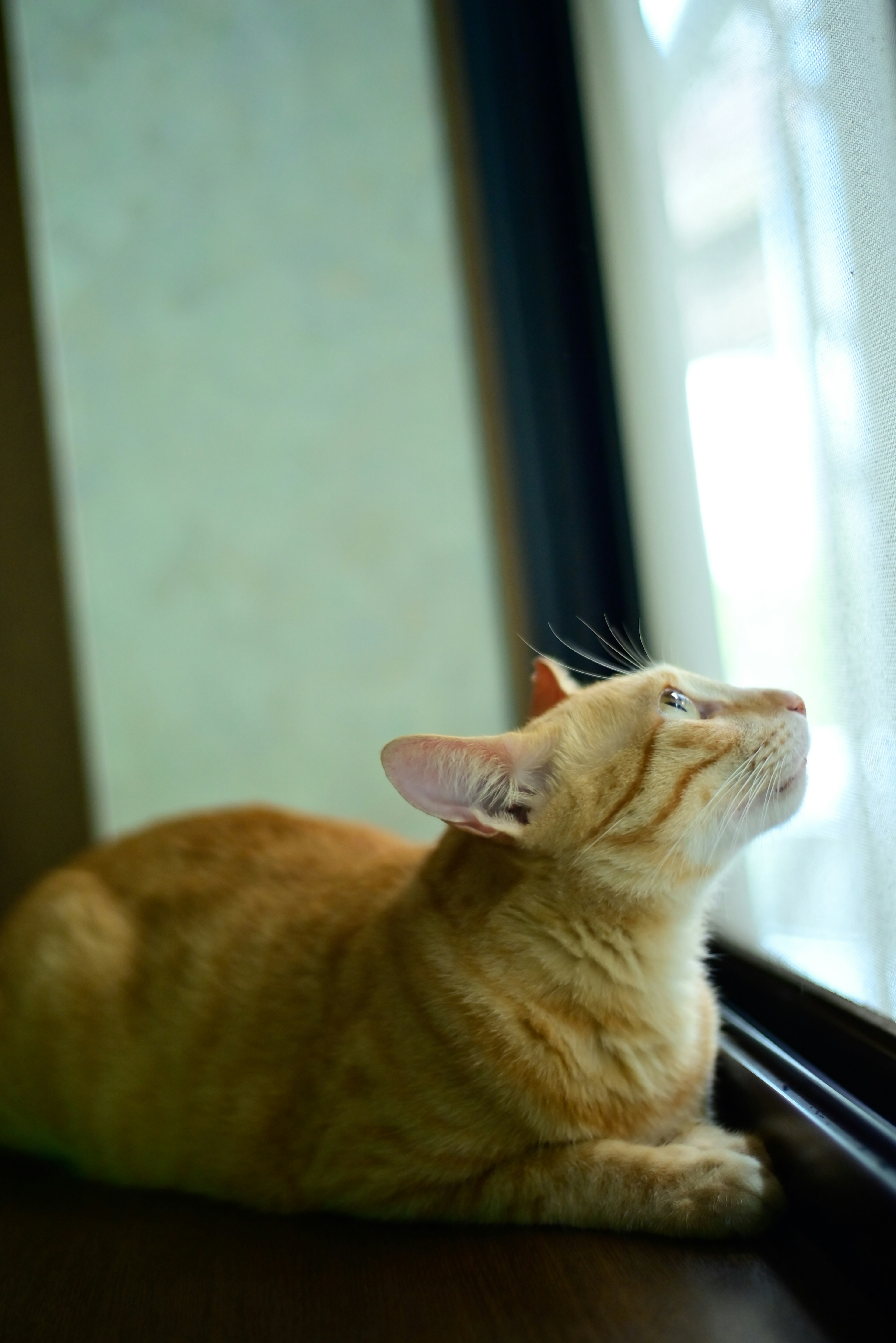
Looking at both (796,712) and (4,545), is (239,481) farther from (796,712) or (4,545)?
(796,712)

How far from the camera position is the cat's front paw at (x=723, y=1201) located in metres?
0.82

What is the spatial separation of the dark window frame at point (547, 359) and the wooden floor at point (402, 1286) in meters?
0.25

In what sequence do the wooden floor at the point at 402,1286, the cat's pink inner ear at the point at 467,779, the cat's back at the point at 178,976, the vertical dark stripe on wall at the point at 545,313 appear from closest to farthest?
the wooden floor at the point at 402,1286
the cat's pink inner ear at the point at 467,779
the cat's back at the point at 178,976
the vertical dark stripe on wall at the point at 545,313

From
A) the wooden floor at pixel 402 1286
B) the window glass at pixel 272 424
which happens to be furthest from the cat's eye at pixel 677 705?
the window glass at pixel 272 424

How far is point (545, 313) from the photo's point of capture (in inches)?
69.4

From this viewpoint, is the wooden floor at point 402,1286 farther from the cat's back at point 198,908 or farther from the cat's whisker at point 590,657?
the cat's whisker at point 590,657

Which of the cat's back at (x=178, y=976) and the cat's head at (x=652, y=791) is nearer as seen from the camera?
the cat's head at (x=652, y=791)

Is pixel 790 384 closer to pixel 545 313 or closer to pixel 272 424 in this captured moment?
pixel 545 313

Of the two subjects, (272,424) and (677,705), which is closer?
(677,705)

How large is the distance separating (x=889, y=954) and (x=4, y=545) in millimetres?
2026

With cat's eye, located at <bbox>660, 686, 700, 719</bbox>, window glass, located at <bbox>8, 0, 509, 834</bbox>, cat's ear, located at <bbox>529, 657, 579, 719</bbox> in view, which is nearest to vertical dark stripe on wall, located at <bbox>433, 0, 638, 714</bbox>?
window glass, located at <bbox>8, 0, 509, 834</bbox>

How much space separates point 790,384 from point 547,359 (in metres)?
0.91

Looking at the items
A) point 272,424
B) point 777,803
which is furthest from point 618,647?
point 272,424

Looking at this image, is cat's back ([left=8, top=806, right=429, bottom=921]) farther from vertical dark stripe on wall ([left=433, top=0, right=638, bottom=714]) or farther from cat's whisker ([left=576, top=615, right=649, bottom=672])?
vertical dark stripe on wall ([left=433, top=0, right=638, bottom=714])
